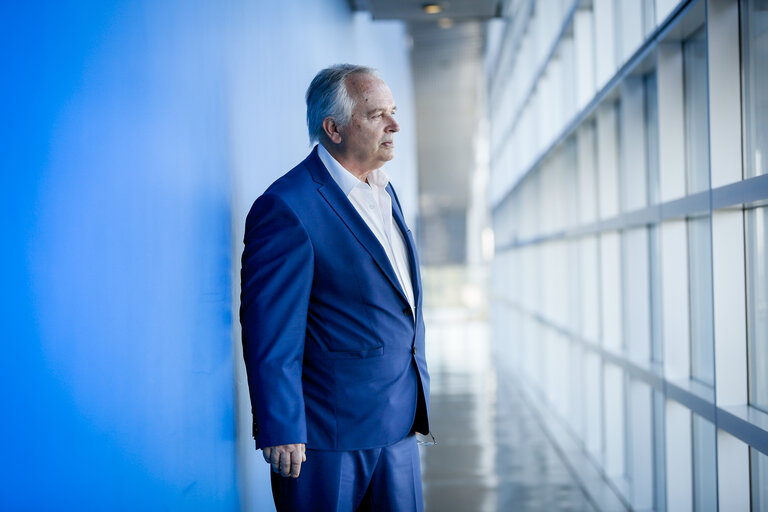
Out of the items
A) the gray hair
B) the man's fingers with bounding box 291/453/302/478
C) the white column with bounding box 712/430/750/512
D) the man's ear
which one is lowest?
the white column with bounding box 712/430/750/512

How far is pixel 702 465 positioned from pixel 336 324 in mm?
1946

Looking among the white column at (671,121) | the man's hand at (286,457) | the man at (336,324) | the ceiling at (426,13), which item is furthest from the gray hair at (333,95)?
the ceiling at (426,13)

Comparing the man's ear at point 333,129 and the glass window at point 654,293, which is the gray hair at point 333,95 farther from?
the glass window at point 654,293

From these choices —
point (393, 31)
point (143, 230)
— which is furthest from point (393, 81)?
point (143, 230)

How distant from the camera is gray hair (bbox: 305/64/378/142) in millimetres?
2021

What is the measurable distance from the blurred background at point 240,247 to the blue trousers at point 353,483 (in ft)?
0.75

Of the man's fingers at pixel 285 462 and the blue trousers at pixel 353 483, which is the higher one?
the man's fingers at pixel 285 462

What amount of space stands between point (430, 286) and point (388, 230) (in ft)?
75.2

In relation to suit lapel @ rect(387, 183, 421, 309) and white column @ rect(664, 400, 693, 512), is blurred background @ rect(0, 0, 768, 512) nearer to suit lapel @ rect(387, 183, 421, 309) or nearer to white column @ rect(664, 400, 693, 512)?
white column @ rect(664, 400, 693, 512)

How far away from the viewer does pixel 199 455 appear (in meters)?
1.78

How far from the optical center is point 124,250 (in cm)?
135

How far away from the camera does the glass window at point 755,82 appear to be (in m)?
2.23

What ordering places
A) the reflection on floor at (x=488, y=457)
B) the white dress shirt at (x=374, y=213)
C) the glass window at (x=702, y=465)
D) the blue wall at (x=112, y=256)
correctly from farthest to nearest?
the reflection on floor at (x=488, y=457) → the glass window at (x=702, y=465) → the white dress shirt at (x=374, y=213) → the blue wall at (x=112, y=256)

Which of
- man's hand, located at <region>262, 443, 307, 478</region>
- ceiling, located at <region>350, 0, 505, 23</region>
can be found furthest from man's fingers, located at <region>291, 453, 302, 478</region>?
ceiling, located at <region>350, 0, 505, 23</region>
